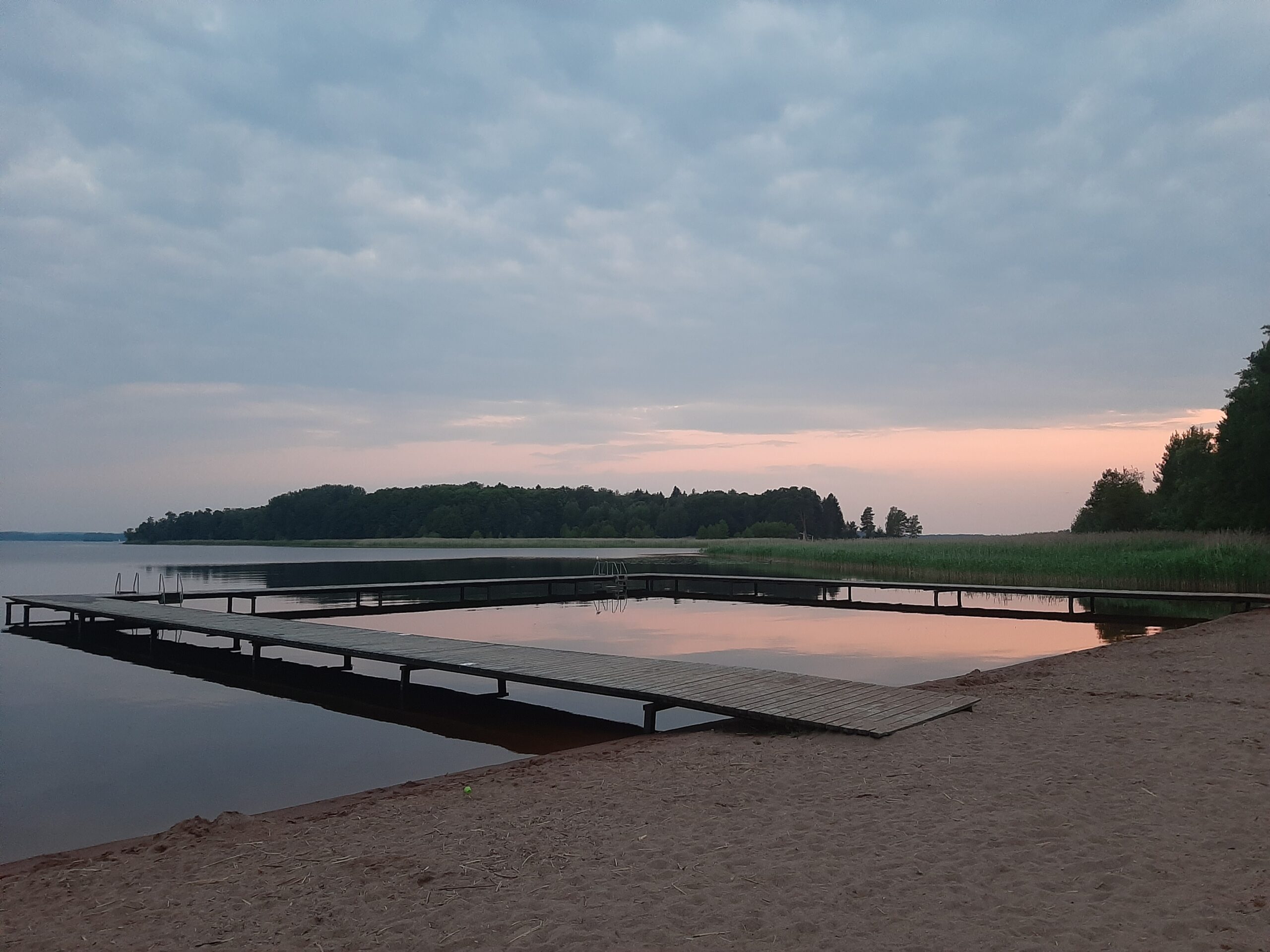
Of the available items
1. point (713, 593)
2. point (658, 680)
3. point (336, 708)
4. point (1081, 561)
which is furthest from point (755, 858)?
point (1081, 561)

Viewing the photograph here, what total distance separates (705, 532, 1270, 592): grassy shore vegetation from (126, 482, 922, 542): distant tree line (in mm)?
54298

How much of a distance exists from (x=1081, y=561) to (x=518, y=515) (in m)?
74.6

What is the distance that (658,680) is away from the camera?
324 inches

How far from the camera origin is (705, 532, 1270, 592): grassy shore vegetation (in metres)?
17.2

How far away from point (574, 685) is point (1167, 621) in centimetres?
1283

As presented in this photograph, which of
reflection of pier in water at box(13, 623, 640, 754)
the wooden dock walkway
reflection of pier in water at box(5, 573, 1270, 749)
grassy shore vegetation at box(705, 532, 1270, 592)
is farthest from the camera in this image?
grassy shore vegetation at box(705, 532, 1270, 592)

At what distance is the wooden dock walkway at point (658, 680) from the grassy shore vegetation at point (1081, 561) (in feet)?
42.2

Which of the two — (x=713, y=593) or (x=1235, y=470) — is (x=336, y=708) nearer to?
(x=713, y=593)

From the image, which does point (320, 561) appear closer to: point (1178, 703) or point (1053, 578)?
point (1053, 578)

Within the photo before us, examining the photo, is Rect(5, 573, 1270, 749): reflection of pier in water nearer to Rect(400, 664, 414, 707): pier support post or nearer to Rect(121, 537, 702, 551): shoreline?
Rect(400, 664, 414, 707): pier support post

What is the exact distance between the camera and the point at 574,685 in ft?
26.9

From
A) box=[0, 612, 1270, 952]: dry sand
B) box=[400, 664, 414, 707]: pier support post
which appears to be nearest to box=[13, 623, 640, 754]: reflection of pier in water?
box=[400, 664, 414, 707]: pier support post

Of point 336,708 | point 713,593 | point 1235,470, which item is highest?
point 1235,470

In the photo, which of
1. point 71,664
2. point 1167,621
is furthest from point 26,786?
point 1167,621
